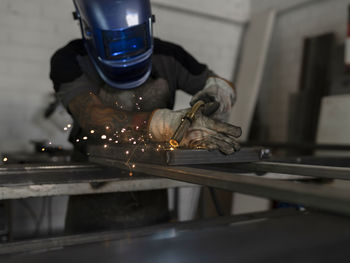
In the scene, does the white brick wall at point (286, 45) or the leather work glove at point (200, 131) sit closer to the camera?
the leather work glove at point (200, 131)

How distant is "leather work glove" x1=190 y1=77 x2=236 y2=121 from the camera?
2.44ft

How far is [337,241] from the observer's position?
1.63ft

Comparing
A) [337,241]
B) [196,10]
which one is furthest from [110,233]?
[196,10]

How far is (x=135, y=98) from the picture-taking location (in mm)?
792

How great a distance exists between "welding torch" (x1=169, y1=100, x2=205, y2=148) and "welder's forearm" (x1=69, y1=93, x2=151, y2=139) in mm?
84

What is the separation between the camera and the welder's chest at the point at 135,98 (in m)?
0.77

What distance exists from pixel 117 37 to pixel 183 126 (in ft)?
0.81

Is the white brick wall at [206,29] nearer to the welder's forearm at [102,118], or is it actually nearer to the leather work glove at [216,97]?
the leather work glove at [216,97]

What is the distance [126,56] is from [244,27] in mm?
2371

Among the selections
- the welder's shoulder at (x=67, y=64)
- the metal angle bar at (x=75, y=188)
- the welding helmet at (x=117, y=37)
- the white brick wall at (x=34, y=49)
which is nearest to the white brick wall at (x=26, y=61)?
the white brick wall at (x=34, y=49)

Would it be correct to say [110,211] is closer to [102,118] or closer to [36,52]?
[102,118]

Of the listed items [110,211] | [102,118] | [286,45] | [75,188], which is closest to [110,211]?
[110,211]

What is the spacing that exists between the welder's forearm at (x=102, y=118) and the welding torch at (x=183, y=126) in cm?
8

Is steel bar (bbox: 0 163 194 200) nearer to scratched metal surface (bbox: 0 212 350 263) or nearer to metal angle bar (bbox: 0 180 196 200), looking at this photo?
metal angle bar (bbox: 0 180 196 200)
